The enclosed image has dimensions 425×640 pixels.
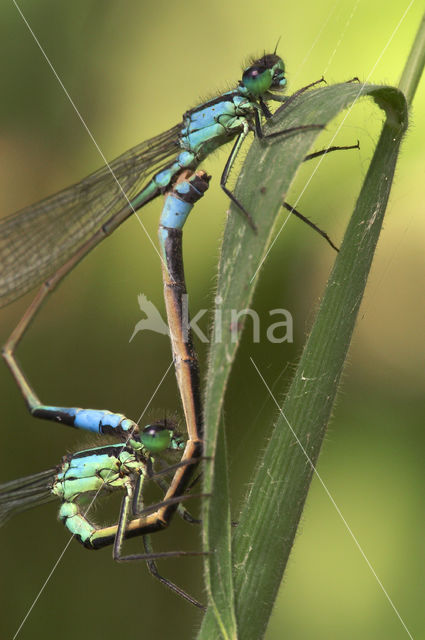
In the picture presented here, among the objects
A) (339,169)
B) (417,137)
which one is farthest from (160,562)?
(417,137)

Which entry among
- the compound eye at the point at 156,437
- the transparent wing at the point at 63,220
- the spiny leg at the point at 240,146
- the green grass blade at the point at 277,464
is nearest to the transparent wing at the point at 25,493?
the compound eye at the point at 156,437

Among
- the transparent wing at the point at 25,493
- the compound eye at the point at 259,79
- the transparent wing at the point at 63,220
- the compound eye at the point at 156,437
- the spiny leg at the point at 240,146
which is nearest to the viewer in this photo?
the spiny leg at the point at 240,146

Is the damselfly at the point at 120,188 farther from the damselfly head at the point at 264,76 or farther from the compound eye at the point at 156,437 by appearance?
the compound eye at the point at 156,437

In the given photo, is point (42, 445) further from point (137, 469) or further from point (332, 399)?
point (332, 399)

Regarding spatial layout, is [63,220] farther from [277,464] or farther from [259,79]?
[277,464]

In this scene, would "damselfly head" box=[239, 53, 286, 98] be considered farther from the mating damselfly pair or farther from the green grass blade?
the green grass blade

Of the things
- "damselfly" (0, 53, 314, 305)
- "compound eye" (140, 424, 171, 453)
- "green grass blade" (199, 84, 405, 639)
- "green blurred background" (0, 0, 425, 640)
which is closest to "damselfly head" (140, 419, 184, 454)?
"compound eye" (140, 424, 171, 453)

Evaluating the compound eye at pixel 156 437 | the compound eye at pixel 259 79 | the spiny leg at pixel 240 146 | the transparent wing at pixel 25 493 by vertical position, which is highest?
the compound eye at pixel 259 79
